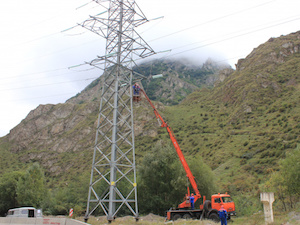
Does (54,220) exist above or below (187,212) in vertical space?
above

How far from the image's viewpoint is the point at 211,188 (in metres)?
30.1

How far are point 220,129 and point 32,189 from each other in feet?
201

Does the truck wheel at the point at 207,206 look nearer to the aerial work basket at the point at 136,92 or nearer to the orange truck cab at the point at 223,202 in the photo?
the orange truck cab at the point at 223,202

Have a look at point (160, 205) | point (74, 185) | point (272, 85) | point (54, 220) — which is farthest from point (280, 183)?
point (272, 85)

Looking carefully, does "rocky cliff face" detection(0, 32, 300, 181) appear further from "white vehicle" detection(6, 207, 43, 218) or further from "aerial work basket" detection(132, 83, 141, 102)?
"aerial work basket" detection(132, 83, 141, 102)

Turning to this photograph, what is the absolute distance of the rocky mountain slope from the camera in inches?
2028

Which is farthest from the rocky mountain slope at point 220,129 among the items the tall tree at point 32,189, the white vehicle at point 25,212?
the tall tree at point 32,189

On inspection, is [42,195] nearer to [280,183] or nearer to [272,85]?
[280,183]

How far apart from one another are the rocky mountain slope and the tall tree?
25.7 meters

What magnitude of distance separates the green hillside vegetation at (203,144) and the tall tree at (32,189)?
0.38 m

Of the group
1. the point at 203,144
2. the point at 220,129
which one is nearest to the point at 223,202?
the point at 203,144

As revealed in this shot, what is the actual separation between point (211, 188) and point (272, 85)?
76.9 metres

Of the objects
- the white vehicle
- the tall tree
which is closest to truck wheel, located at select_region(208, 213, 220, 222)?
the white vehicle

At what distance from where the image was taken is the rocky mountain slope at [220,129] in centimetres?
5150
